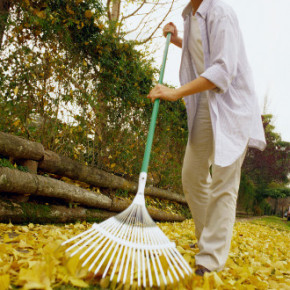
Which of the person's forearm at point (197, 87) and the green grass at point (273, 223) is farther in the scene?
the green grass at point (273, 223)

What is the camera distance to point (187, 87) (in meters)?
1.70

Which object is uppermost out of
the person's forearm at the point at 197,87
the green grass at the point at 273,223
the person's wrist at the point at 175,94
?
the person's forearm at the point at 197,87

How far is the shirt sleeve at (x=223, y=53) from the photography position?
1.63 m

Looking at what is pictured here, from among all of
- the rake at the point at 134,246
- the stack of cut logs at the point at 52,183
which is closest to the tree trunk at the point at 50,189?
the stack of cut logs at the point at 52,183

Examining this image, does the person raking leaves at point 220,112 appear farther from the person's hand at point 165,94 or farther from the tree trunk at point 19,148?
the tree trunk at point 19,148

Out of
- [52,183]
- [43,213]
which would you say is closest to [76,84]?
[52,183]

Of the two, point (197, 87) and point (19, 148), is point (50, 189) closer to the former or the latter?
point (19, 148)

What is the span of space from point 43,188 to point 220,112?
1764 mm

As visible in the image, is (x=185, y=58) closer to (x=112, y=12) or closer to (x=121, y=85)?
(x=121, y=85)

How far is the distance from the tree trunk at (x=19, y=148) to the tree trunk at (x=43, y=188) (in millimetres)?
174

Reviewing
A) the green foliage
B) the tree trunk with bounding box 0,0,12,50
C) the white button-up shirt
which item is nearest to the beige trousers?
the white button-up shirt

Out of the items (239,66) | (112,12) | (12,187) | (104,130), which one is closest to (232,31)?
(239,66)

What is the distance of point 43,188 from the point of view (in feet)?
9.07

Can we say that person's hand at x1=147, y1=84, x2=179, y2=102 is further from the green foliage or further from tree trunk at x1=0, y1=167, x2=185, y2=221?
the green foliage
